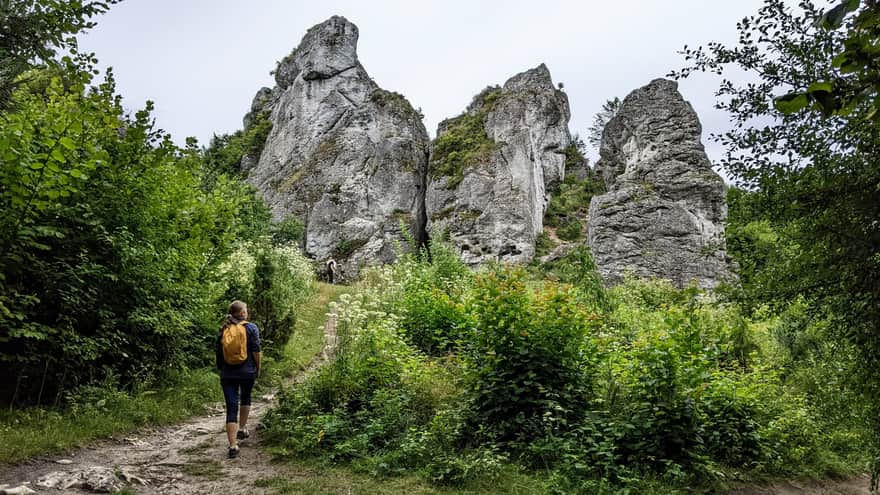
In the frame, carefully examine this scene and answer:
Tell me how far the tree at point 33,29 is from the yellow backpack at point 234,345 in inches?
155

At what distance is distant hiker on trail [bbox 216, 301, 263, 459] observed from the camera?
664cm

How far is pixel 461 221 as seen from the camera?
29.0 meters

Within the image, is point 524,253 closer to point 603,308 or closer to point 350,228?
point 350,228

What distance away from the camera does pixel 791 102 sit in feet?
4.81

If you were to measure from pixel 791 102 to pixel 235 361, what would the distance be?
6739 millimetres

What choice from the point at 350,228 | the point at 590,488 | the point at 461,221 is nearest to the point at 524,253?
the point at 461,221

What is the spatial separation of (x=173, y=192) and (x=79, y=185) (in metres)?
1.40

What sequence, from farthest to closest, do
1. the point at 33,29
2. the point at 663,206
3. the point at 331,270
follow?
the point at 331,270, the point at 663,206, the point at 33,29

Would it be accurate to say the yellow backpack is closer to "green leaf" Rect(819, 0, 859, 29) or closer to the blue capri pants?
the blue capri pants

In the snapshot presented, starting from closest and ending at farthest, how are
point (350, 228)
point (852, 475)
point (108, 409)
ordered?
point (852, 475), point (108, 409), point (350, 228)

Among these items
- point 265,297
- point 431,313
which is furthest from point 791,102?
point 265,297

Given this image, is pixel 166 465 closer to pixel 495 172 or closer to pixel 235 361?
pixel 235 361

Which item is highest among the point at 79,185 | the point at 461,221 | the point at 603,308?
the point at 461,221

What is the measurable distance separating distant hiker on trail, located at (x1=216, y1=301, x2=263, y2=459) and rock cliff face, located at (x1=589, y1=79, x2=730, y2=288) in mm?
18174
